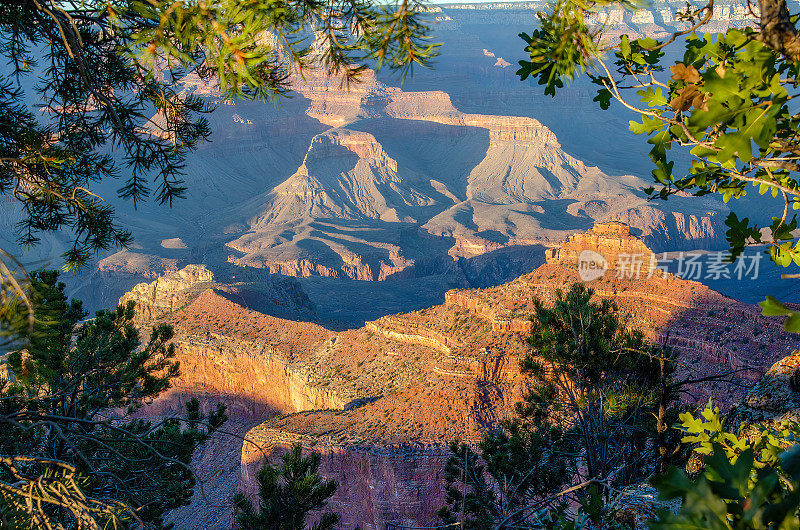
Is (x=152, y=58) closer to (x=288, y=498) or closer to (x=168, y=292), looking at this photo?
(x=288, y=498)

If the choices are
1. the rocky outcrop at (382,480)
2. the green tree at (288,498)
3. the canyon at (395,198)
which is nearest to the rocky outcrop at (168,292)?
the canyon at (395,198)

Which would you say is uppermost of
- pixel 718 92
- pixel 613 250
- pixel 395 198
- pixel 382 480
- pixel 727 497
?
pixel 718 92

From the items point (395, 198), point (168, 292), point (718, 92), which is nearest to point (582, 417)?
point (718, 92)

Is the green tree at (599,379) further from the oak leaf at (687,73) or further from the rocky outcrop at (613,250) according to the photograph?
the rocky outcrop at (613,250)

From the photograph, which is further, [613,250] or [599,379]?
[613,250]

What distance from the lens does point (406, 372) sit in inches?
745

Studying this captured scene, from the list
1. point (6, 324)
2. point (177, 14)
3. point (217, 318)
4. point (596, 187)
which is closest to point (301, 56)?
point (177, 14)

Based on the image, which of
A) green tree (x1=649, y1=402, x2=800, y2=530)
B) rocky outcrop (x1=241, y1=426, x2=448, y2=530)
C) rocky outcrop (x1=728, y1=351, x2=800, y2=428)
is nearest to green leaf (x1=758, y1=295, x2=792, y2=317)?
green tree (x1=649, y1=402, x2=800, y2=530)

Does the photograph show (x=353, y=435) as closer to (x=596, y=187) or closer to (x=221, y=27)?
(x=221, y=27)

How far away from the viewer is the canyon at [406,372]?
14.9 meters

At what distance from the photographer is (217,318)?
2781cm

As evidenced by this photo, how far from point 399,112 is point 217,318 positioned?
10297 cm

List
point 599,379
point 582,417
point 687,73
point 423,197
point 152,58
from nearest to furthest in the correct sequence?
point 687,73, point 152,58, point 582,417, point 599,379, point 423,197

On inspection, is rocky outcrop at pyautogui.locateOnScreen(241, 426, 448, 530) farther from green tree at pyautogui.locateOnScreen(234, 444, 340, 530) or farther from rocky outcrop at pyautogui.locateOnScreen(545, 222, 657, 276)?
rocky outcrop at pyautogui.locateOnScreen(545, 222, 657, 276)
